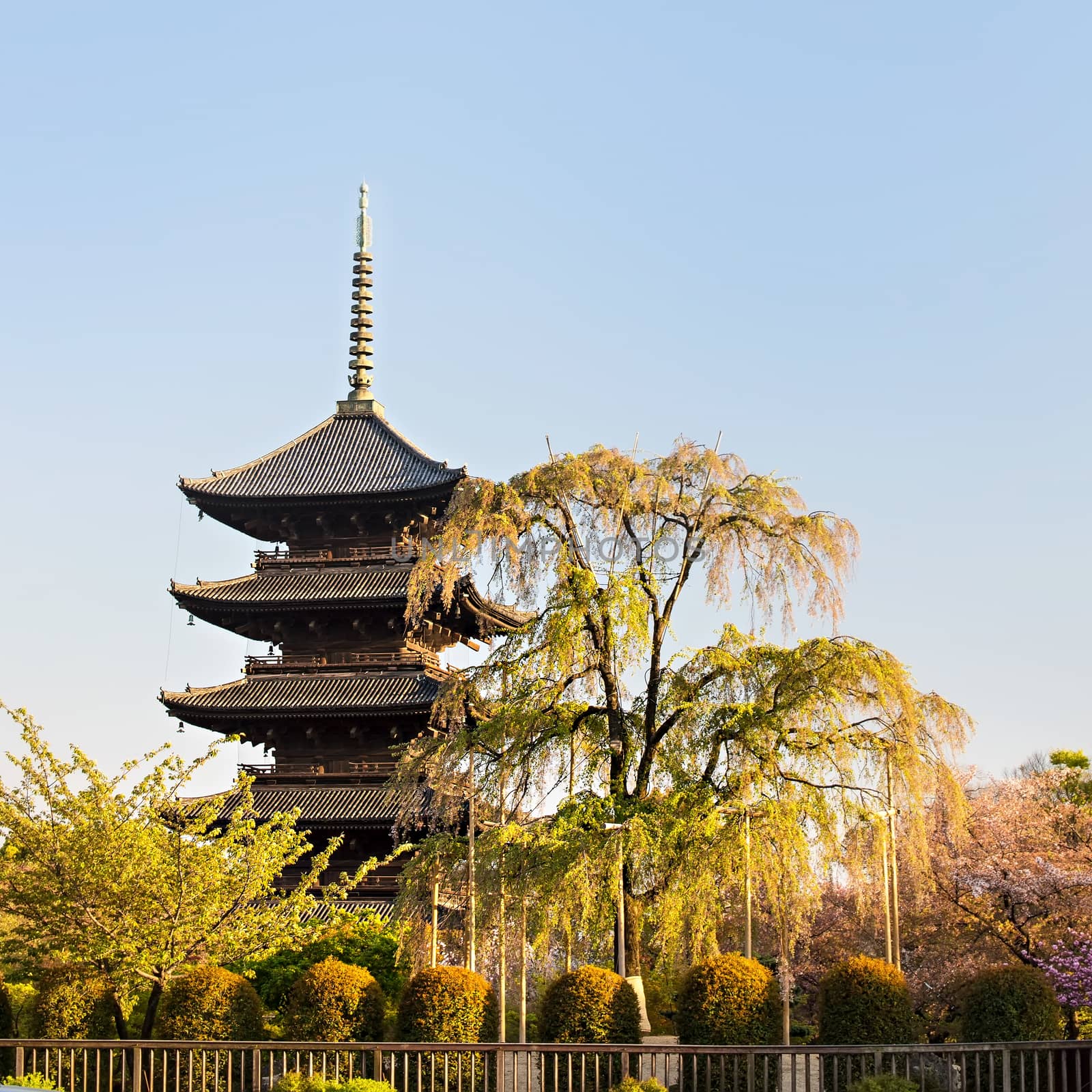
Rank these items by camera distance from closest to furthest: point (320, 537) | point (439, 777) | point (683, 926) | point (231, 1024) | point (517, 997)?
point (231, 1024), point (683, 926), point (439, 777), point (517, 997), point (320, 537)

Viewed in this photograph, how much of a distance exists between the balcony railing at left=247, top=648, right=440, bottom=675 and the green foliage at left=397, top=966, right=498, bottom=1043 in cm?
1857

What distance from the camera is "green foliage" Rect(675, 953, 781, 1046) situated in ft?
67.6

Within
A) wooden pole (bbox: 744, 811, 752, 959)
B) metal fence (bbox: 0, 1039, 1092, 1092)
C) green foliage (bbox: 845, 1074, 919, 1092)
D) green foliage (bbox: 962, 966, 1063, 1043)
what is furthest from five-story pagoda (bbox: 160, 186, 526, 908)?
green foliage (bbox: 845, 1074, 919, 1092)

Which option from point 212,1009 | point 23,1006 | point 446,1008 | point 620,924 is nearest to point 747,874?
point 620,924

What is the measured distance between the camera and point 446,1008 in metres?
21.0

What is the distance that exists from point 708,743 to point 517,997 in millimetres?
11207

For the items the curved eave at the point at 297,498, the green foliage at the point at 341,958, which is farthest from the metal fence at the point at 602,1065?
the curved eave at the point at 297,498

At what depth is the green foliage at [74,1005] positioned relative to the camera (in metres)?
23.0

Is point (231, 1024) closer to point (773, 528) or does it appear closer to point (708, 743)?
point (708, 743)

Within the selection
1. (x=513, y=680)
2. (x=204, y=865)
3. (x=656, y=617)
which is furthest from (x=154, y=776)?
(x=656, y=617)

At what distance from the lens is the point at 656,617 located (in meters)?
25.7

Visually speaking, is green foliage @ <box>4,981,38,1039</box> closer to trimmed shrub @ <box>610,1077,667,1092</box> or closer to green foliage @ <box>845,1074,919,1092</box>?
trimmed shrub @ <box>610,1077,667,1092</box>

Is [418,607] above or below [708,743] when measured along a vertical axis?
above

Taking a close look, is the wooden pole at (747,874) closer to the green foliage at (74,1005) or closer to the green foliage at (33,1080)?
the green foliage at (74,1005)
